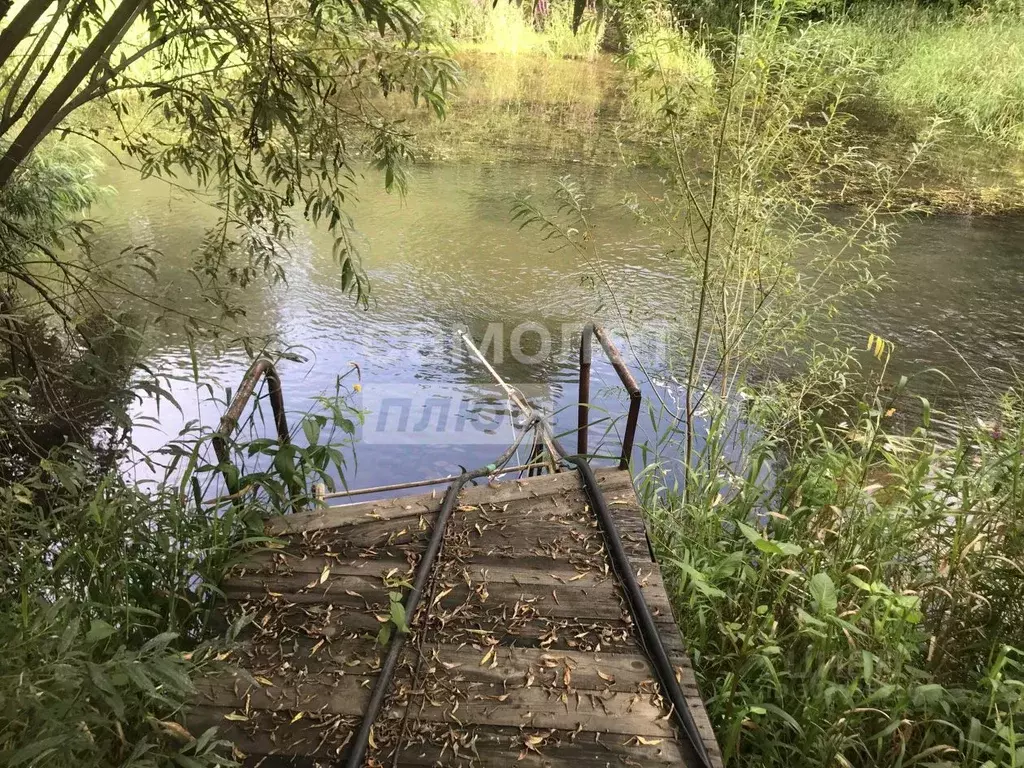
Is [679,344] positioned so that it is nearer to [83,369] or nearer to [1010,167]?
[83,369]

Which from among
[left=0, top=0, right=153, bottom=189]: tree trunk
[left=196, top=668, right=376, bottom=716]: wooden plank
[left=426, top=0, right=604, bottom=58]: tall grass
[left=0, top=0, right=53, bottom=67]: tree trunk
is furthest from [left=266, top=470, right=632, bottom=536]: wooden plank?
[left=426, top=0, right=604, bottom=58]: tall grass

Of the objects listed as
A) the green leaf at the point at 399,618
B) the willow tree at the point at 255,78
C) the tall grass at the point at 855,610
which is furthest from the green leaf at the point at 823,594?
the willow tree at the point at 255,78

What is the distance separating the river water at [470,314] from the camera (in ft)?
14.1

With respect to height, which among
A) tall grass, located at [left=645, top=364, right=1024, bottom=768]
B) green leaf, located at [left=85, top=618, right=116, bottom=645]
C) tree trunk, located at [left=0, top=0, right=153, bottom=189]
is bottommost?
tall grass, located at [left=645, top=364, right=1024, bottom=768]

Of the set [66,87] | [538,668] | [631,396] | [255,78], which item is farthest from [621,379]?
[66,87]

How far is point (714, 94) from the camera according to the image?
281 centimetres

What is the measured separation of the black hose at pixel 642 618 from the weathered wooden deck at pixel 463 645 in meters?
0.02

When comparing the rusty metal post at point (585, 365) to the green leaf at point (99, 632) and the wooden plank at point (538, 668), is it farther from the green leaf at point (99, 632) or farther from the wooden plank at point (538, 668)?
the green leaf at point (99, 632)

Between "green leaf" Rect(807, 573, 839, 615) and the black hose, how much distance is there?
1.67ft

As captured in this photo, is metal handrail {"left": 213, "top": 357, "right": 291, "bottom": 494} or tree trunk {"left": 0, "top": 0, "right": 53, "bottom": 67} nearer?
tree trunk {"left": 0, "top": 0, "right": 53, "bottom": 67}

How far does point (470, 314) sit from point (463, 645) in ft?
12.4

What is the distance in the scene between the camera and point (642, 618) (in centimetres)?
187

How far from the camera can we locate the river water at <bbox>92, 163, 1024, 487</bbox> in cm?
430

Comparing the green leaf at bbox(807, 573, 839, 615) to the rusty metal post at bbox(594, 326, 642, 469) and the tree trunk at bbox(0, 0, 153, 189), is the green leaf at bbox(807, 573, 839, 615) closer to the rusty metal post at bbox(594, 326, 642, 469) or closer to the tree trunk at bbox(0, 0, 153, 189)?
the rusty metal post at bbox(594, 326, 642, 469)
